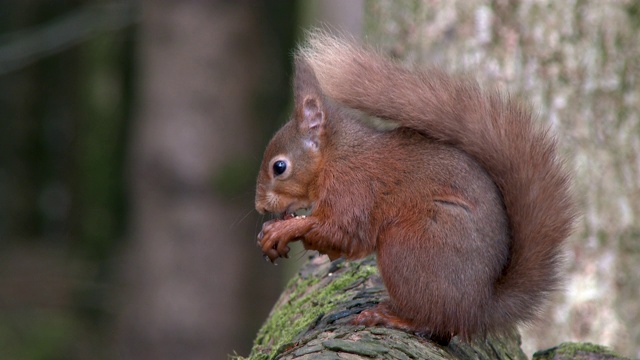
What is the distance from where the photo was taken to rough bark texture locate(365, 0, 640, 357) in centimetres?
364

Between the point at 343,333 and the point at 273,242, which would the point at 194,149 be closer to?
the point at 273,242

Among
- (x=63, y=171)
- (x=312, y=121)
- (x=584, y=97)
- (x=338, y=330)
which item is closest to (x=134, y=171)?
(x=584, y=97)

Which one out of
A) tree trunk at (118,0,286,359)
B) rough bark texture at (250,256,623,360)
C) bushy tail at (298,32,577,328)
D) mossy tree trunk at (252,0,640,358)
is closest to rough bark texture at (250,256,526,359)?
rough bark texture at (250,256,623,360)

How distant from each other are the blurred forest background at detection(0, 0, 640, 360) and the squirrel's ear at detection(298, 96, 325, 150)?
1.12 meters

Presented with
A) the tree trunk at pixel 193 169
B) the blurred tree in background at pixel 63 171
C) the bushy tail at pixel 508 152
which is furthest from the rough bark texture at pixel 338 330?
the blurred tree in background at pixel 63 171

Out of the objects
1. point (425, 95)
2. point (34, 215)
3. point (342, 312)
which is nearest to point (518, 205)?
point (425, 95)

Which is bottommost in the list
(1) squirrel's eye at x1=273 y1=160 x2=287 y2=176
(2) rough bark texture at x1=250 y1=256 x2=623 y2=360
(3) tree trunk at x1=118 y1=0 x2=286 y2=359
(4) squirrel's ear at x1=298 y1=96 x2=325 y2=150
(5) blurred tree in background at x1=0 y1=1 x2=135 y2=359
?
(2) rough bark texture at x1=250 y1=256 x2=623 y2=360

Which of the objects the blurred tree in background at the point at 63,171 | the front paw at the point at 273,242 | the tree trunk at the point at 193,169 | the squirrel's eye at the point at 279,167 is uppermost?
the blurred tree in background at the point at 63,171

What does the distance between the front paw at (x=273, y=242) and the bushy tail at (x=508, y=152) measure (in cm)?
42

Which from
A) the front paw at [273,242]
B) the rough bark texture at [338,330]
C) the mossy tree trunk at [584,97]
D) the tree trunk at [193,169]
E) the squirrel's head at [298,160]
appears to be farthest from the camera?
the tree trunk at [193,169]

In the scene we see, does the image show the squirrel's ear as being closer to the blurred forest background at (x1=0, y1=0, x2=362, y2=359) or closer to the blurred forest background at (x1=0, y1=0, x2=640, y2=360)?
the blurred forest background at (x1=0, y1=0, x2=362, y2=359)

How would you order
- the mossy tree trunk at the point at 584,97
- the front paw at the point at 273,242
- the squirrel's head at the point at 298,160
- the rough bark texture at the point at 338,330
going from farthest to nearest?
the mossy tree trunk at the point at 584,97 < the squirrel's head at the point at 298,160 < the front paw at the point at 273,242 < the rough bark texture at the point at 338,330

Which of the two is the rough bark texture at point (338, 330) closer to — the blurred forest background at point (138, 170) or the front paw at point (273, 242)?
the front paw at point (273, 242)

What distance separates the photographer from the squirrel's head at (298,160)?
8.73ft
